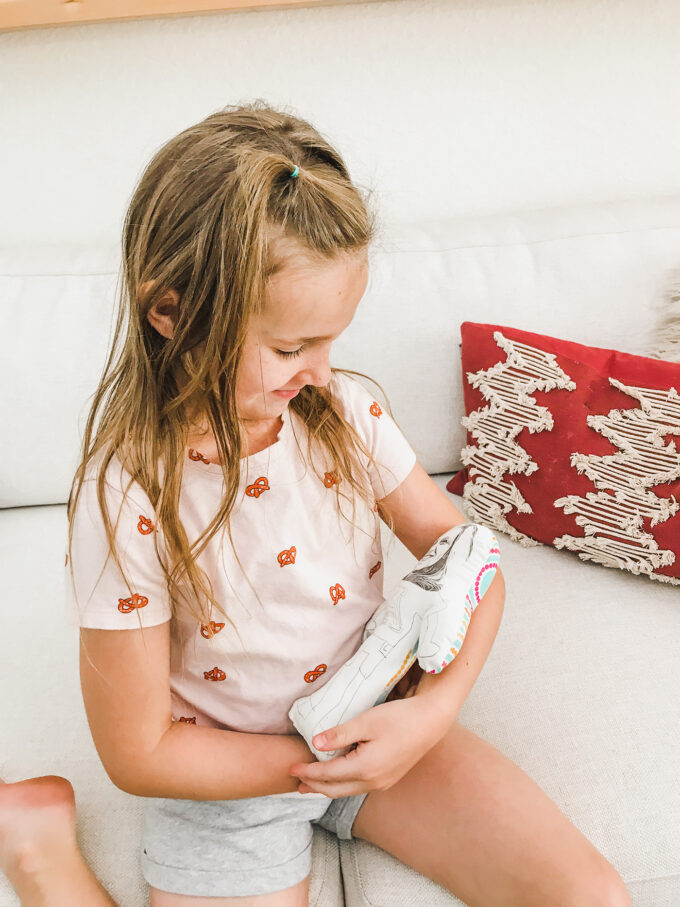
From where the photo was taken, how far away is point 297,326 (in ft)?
2.30

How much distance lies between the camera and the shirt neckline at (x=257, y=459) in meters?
0.80

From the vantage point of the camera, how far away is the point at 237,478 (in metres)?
0.80

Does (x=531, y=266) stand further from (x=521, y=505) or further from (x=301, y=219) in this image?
(x=301, y=219)

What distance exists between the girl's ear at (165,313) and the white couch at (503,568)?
1.77ft

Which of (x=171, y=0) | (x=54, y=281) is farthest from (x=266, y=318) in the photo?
(x=171, y=0)

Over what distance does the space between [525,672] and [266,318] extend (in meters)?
0.59

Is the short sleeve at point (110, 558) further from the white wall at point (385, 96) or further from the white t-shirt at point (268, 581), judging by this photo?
the white wall at point (385, 96)

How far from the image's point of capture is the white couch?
885 millimetres

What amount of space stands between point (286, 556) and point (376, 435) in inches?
6.8

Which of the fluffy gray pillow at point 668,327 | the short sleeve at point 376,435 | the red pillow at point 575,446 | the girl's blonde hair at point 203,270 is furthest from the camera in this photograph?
the fluffy gray pillow at point 668,327

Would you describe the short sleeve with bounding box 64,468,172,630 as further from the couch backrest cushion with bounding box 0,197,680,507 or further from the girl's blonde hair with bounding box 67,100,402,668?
the couch backrest cushion with bounding box 0,197,680,507

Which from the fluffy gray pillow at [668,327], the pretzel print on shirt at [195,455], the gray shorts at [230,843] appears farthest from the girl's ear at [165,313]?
the fluffy gray pillow at [668,327]

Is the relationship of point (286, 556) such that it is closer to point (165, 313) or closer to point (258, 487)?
point (258, 487)

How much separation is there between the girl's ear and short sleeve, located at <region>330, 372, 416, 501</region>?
0.75 ft
